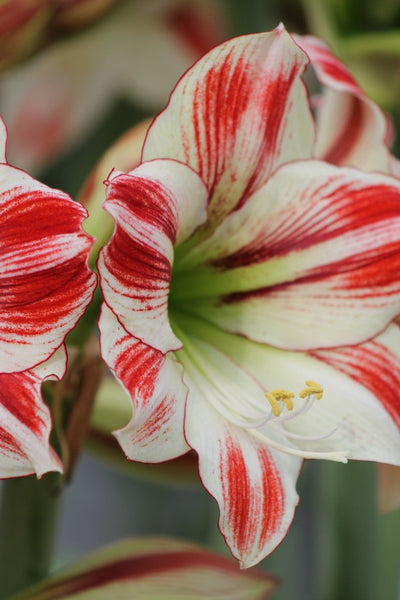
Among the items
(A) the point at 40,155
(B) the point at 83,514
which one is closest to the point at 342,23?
(A) the point at 40,155

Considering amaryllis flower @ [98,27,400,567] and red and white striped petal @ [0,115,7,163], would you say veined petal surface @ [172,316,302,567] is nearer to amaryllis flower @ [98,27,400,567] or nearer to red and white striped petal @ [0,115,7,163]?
amaryllis flower @ [98,27,400,567]

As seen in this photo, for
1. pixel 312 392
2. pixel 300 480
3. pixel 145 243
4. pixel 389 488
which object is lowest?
pixel 300 480

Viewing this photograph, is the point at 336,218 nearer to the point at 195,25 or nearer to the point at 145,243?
the point at 145,243

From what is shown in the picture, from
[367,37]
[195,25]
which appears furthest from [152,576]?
[195,25]

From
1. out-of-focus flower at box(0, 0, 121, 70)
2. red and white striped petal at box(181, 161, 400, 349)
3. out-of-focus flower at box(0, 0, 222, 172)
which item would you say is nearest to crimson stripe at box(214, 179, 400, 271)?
red and white striped petal at box(181, 161, 400, 349)

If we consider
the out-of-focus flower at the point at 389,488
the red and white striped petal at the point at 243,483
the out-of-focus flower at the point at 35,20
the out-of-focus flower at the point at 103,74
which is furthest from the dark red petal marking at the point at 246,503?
the out-of-focus flower at the point at 103,74

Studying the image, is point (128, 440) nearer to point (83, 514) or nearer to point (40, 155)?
point (40, 155)
